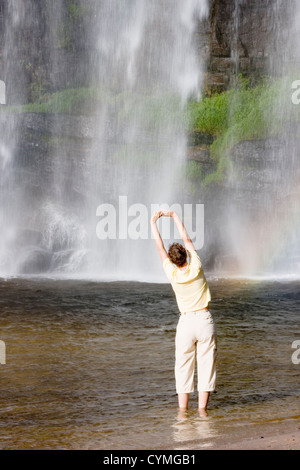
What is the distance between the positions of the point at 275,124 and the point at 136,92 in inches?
242

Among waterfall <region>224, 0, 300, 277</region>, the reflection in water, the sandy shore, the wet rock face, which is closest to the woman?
the reflection in water

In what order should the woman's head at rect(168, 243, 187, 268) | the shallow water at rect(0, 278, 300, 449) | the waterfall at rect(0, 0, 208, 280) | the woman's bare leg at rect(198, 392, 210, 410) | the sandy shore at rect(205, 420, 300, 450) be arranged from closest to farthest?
the sandy shore at rect(205, 420, 300, 450) → the shallow water at rect(0, 278, 300, 449) → the woman's head at rect(168, 243, 187, 268) → the woman's bare leg at rect(198, 392, 210, 410) → the waterfall at rect(0, 0, 208, 280)

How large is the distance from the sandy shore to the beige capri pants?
80 centimetres

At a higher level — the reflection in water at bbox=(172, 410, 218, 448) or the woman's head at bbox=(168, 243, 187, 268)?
the woman's head at bbox=(168, 243, 187, 268)

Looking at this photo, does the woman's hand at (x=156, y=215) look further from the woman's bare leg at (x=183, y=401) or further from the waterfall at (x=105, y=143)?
the waterfall at (x=105, y=143)

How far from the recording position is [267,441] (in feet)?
16.0

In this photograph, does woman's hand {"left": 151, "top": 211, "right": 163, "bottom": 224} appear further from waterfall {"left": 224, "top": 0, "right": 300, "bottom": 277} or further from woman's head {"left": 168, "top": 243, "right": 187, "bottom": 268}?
waterfall {"left": 224, "top": 0, "right": 300, "bottom": 277}

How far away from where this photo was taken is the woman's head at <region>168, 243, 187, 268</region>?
225 inches

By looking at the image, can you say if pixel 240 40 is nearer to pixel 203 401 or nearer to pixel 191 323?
pixel 191 323

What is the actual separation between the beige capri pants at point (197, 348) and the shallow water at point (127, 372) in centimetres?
31

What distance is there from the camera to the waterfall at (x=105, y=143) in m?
23.4

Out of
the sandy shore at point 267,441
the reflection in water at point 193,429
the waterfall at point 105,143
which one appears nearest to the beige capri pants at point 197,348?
the reflection in water at point 193,429

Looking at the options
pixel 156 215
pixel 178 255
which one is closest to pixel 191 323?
pixel 178 255

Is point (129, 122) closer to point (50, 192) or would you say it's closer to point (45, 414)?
point (50, 192)
